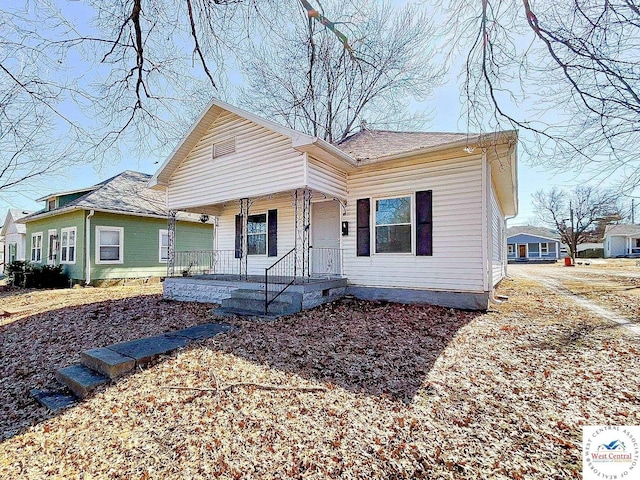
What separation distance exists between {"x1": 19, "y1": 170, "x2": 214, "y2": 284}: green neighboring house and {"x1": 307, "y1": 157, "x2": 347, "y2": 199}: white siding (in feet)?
19.4

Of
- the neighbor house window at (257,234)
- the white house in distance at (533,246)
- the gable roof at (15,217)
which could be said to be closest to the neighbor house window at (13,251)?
the gable roof at (15,217)

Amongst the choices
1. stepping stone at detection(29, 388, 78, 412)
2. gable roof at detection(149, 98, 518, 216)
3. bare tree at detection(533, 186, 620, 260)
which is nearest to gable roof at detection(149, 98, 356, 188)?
gable roof at detection(149, 98, 518, 216)

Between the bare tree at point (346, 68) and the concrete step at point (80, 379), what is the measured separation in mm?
5750

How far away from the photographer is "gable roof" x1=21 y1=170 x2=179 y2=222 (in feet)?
42.3

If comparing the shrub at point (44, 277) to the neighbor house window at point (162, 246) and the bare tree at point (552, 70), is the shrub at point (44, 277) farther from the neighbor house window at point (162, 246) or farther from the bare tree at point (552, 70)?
the bare tree at point (552, 70)

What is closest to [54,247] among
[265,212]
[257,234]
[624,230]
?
[257,234]

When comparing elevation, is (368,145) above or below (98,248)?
above

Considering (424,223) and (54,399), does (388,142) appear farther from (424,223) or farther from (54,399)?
(54,399)

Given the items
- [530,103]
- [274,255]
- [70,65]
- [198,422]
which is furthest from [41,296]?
[530,103]

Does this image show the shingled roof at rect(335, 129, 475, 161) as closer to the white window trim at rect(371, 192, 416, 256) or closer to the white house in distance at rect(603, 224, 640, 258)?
the white window trim at rect(371, 192, 416, 256)

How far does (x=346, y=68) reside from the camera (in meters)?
7.36

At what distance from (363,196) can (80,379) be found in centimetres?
677

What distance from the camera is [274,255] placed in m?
10.0

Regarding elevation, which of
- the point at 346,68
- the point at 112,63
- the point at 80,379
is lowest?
the point at 80,379
